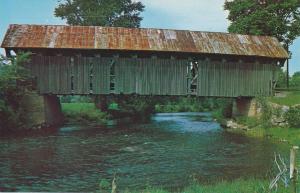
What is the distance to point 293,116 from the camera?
30906 millimetres

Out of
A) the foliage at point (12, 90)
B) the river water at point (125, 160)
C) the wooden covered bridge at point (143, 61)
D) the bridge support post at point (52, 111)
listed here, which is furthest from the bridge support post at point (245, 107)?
the foliage at point (12, 90)

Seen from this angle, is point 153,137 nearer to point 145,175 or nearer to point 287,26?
point 145,175

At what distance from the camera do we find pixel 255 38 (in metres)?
38.1

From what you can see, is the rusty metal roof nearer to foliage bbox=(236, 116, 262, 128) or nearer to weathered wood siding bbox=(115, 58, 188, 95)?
weathered wood siding bbox=(115, 58, 188, 95)

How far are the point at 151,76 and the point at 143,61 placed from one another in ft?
3.94

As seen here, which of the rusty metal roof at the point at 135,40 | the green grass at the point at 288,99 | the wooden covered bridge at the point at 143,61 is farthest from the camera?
the wooden covered bridge at the point at 143,61

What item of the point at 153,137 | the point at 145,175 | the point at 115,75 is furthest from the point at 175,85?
the point at 145,175

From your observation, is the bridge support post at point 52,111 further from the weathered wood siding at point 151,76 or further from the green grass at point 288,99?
the green grass at point 288,99

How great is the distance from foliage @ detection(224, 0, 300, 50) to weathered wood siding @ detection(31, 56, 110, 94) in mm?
14705

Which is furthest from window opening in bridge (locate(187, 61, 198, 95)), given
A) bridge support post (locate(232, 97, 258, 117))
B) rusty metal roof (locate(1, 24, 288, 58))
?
bridge support post (locate(232, 97, 258, 117))

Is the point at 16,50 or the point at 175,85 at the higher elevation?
the point at 16,50

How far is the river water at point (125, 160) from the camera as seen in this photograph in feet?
52.6

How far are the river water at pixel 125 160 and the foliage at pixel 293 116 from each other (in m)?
3.18

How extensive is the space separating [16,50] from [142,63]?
8.54m
